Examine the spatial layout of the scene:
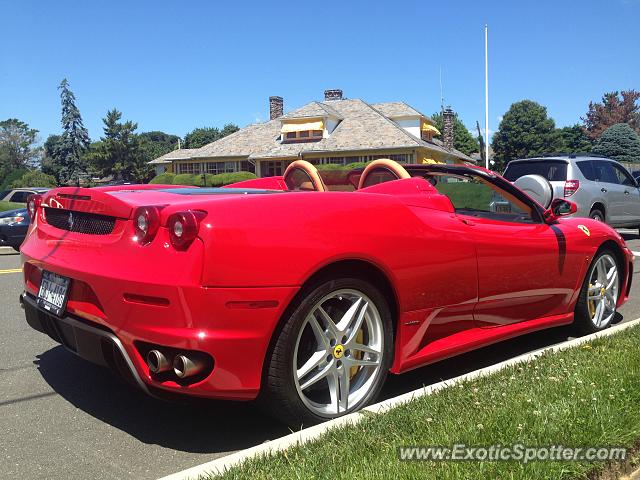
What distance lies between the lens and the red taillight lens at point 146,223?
2.83 metres

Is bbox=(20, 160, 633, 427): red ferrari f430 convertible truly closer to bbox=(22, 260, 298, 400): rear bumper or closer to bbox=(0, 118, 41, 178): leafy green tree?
bbox=(22, 260, 298, 400): rear bumper

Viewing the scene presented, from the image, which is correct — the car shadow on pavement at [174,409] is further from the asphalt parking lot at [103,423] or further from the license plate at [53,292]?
the license plate at [53,292]

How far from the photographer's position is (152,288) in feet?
8.86

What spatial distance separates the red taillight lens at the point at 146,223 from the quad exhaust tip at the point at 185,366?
58 cm

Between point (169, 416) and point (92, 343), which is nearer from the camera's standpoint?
point (92, 343)

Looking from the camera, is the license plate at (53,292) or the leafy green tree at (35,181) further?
the leafy green tree at (35,181)

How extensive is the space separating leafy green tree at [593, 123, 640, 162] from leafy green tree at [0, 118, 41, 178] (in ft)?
281

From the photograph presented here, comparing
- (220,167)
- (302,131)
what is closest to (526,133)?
(302,131)

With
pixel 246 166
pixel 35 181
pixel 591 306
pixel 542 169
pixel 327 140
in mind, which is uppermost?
pixel 327 140

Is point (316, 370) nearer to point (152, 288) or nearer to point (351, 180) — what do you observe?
point (152, 288)

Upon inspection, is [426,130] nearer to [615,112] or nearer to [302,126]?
[302,126]

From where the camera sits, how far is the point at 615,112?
78.7 m

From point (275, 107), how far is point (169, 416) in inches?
1944

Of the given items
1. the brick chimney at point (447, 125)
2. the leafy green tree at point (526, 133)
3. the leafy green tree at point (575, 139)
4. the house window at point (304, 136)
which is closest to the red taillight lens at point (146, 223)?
the house window at point (304, 136)
